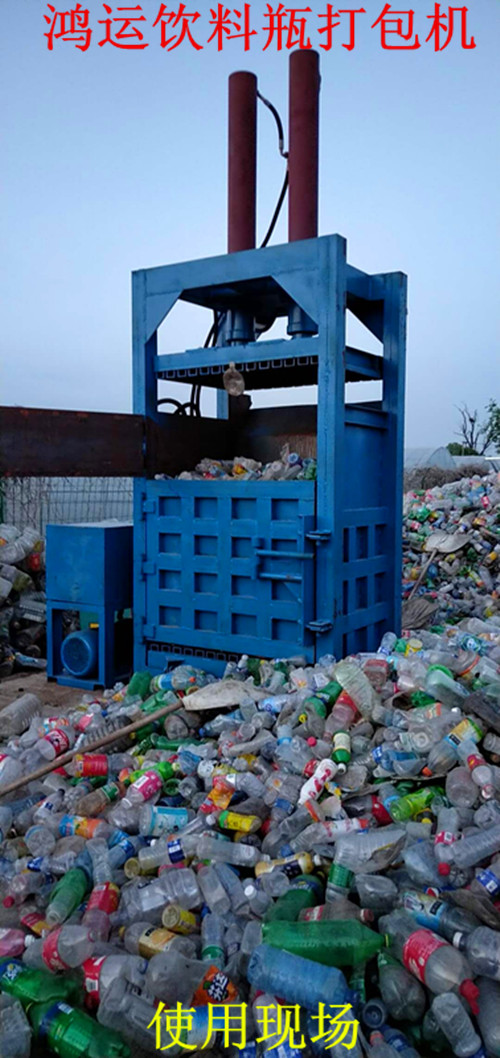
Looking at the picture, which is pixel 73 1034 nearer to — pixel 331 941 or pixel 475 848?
pixel 331 941

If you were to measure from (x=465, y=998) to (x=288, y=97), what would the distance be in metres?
5.96

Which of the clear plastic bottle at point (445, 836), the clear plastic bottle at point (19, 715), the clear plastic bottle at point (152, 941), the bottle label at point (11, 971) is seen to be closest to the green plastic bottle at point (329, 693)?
the clear plastic bottle at point (445, 836)

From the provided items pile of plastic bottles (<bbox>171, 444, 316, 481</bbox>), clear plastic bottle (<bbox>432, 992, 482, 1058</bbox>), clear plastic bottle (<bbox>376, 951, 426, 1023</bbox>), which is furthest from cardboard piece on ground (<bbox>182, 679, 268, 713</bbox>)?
clear plastic bottle (<bbox>432, 992, 482, 1058</bbox>)

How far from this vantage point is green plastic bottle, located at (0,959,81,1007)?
2.45 metres

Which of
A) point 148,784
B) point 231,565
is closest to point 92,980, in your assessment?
point 148,784

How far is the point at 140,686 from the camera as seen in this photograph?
5.23m

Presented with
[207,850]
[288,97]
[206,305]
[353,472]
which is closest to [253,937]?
[207,850]

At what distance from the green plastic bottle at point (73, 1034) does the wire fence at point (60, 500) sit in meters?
7.47

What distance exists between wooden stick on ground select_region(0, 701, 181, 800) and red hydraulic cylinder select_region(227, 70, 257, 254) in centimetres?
383

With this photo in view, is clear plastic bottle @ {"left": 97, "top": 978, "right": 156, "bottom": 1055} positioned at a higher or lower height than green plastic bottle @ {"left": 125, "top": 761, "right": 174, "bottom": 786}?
lower

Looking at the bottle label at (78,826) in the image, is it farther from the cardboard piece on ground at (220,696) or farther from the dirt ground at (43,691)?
the dirt ground at (43,691)

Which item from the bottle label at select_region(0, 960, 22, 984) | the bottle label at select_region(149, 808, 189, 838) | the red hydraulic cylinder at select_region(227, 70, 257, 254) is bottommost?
the bottle label at select_region(0, 960, 22, 984)

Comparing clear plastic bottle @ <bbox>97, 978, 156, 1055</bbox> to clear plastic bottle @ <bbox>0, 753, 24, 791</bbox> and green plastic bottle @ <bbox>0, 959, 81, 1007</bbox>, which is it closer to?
green plastic bottle @ <bbox>0, 959, 81, 1007</bbox>

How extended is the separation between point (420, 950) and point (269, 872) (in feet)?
2.42
